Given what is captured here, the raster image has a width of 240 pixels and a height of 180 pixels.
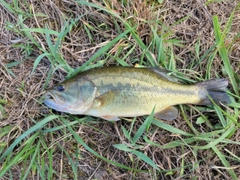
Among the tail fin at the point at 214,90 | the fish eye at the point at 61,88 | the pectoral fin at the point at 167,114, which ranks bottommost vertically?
the pectoral fin at the point at 167,114

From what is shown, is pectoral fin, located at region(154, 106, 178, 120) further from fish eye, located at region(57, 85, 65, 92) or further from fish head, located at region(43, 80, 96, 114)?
fish eye, located at region(57, 85, 65, 92)

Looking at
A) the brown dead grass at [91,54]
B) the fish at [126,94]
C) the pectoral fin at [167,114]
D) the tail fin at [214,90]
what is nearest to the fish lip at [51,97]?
the fish at [126,94]

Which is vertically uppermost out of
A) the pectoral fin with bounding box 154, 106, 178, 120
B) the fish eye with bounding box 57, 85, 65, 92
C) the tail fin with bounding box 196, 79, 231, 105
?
the fish eye with bounding box 57, 85, 65, 92

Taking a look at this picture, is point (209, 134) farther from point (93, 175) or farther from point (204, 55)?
point (93, 175)

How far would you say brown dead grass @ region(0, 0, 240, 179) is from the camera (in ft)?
11.2

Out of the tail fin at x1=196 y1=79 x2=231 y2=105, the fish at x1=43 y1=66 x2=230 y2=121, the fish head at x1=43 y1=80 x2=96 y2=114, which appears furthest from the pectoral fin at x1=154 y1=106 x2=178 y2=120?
the fish head at x1=43 y1=80 x2=96 y2=114

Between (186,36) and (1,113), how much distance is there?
8.56 ft

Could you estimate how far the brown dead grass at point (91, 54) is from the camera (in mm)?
3416

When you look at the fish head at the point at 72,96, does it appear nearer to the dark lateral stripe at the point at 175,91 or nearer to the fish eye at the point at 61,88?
the fish eye at the point at 61,88

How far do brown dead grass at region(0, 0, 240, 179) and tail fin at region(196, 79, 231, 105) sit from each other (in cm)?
27

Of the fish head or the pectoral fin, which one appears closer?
the fish head

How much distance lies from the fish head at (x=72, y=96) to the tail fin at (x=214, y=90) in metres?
1.35

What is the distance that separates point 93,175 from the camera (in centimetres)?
346

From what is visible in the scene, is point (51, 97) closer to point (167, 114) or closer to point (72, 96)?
point (72, 96)
